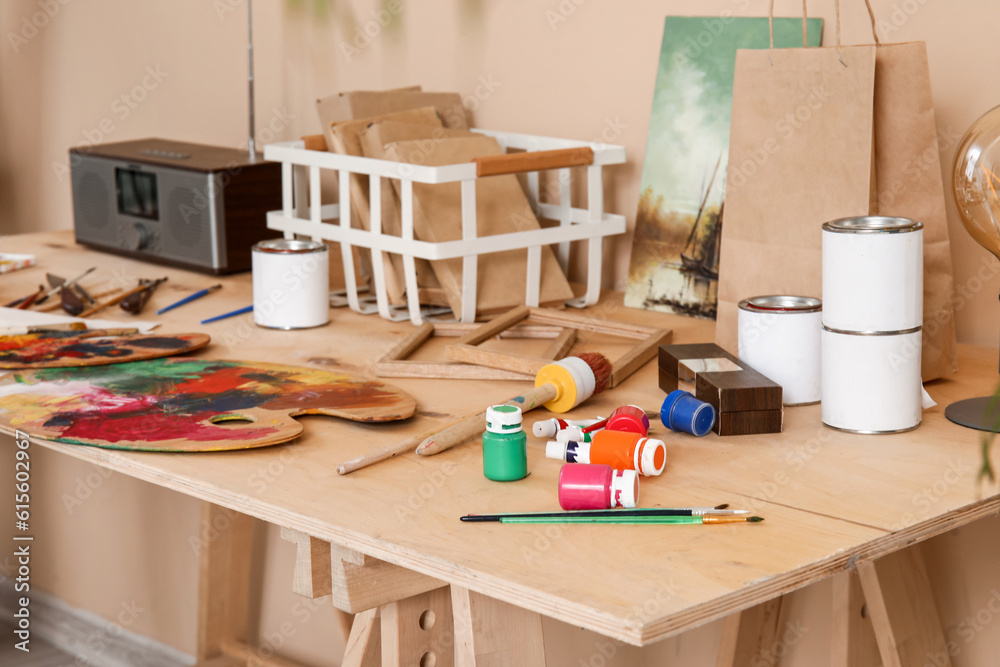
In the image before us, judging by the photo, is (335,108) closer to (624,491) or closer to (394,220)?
(394,220)

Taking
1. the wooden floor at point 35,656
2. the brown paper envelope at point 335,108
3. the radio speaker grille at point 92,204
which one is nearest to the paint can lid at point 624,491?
the brown paper envelope at point 335,108

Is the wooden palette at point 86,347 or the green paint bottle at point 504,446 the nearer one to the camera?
the green paint bottle at point 504,446

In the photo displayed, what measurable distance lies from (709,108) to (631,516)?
0.75m

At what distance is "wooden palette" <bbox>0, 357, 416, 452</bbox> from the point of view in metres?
0.93

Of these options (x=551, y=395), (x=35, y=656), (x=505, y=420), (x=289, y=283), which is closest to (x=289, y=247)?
(x=289, y=283)

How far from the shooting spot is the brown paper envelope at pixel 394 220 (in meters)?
1.42

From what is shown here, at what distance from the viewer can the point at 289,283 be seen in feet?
4.35

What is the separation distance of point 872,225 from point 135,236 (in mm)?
1184

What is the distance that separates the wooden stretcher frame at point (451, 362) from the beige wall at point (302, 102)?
0.95 feet

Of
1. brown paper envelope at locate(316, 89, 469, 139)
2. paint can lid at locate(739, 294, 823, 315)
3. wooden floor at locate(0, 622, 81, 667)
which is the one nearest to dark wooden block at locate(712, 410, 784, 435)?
paint can lid at locate(739, 294, 823, 315)

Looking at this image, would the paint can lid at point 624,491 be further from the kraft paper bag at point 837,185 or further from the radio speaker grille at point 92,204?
the radio speaker grille at point 92,204

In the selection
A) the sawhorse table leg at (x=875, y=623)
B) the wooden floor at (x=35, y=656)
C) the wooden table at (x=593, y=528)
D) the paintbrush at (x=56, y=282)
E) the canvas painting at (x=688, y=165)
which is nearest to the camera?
the wooden table at (x=593, y=528)

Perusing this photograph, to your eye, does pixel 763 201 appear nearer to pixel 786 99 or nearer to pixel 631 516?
pixel 786 99

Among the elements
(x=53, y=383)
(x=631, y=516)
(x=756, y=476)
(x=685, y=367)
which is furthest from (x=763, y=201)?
(x=53, y=383)
